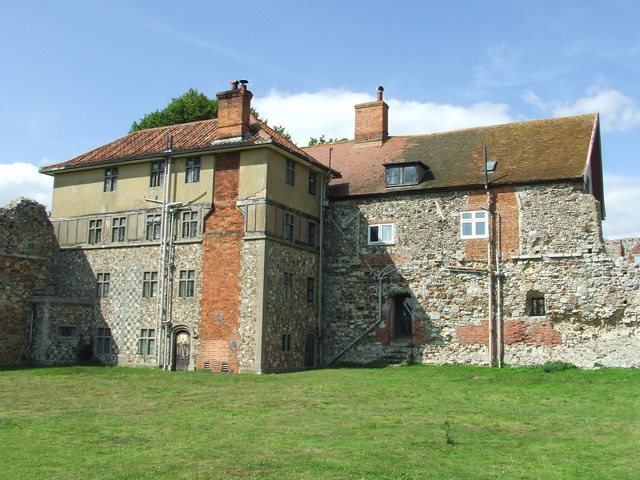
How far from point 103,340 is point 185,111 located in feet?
66.1

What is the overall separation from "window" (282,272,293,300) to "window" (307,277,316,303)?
140 centimetres

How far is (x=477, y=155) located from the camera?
30.4 meters

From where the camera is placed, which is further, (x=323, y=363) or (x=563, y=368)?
(x=323, y=363)

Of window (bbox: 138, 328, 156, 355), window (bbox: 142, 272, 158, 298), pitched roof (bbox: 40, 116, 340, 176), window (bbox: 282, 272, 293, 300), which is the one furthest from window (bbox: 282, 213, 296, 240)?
window (bbox: 138, 328, 156, 355)

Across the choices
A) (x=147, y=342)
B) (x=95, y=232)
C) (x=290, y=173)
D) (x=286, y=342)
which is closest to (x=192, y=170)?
(x=290, y=173)

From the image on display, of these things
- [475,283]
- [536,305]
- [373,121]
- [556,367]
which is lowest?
[556,367]

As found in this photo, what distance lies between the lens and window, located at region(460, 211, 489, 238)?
1101 inches

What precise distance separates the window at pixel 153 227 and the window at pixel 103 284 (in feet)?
8.61

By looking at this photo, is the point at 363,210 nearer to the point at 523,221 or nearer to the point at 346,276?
the point at 346,276

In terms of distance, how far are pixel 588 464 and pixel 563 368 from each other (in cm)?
1389

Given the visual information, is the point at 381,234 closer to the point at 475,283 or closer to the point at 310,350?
the point at 475,283

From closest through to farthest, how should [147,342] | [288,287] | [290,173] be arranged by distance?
[288,287], [147,342], [290,173]

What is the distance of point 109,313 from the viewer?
96.8 ft

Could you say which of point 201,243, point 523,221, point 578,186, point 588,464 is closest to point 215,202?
point 201,243
